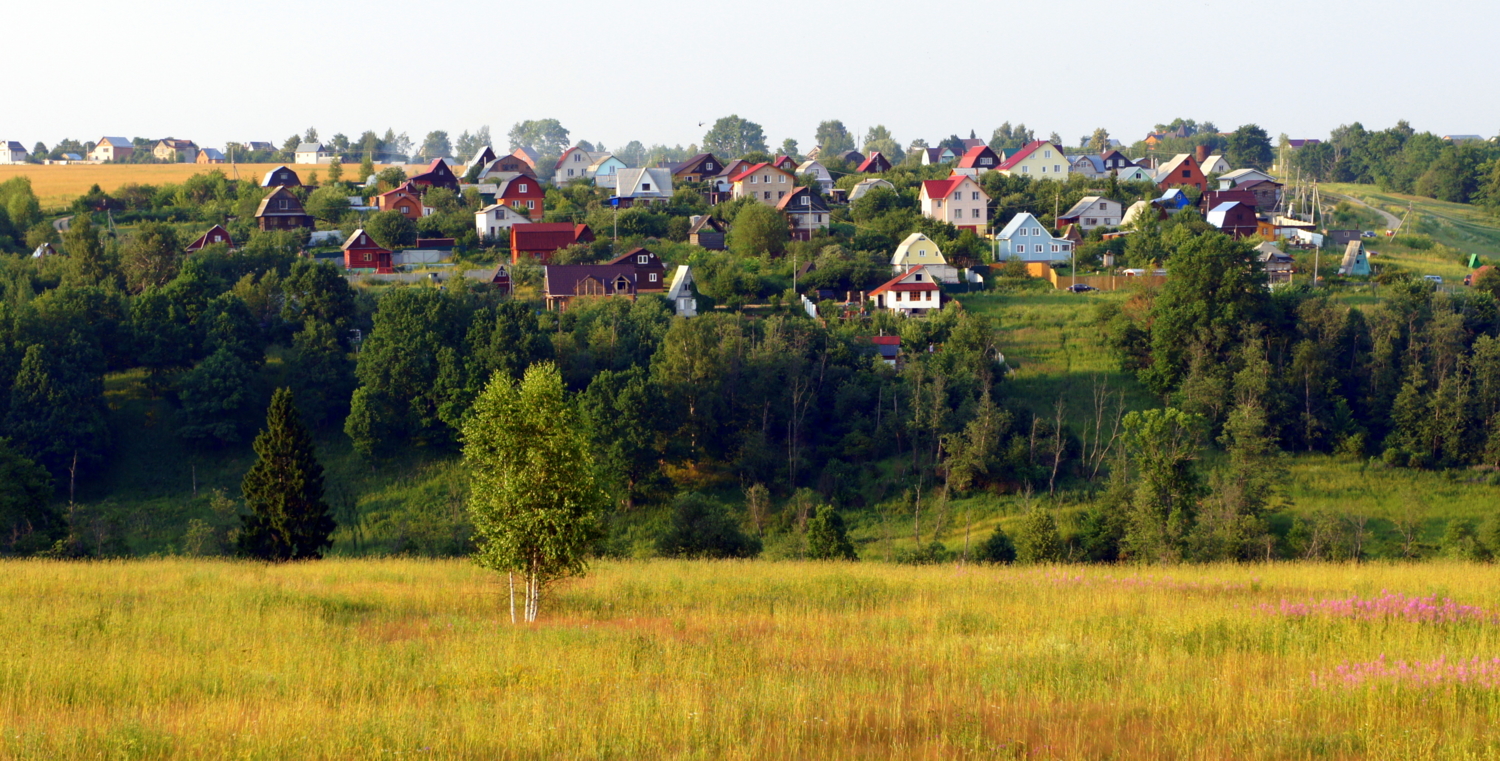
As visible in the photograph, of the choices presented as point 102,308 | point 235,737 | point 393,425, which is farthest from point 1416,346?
point 102,308

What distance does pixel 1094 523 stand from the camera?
3541 cm

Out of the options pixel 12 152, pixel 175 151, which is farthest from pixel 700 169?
pixel 12 152

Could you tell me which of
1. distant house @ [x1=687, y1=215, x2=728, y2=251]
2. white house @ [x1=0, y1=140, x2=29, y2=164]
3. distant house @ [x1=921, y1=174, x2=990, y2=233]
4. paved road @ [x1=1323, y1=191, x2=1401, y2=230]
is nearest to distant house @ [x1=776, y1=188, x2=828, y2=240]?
distant house @ [x1=687, y1=215, x2=728, y2=251]

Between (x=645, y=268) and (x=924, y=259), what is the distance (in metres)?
13.9

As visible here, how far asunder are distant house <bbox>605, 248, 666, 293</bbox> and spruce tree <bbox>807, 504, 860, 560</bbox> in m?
27.9

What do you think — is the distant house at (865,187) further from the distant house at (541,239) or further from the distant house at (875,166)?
the distant house at (541,239)

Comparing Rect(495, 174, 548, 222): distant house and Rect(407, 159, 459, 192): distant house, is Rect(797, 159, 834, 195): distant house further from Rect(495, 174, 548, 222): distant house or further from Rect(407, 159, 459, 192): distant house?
Rect(407, 159, 459, 192): distant house

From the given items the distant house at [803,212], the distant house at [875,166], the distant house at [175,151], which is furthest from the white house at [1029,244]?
the distant house at [175,151]

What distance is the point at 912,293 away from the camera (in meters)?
55.6

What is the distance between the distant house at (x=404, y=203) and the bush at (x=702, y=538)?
43.0 m

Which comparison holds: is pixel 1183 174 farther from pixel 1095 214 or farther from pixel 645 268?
pixel 645 268

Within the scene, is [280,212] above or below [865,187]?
below

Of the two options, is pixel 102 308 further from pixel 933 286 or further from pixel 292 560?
pixel 933 286

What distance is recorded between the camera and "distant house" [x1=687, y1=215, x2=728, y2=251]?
6656 centimetres
